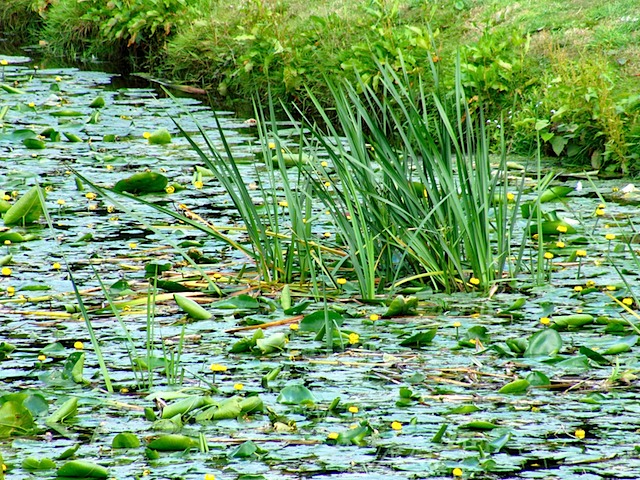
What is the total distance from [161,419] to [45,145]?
14.4ft

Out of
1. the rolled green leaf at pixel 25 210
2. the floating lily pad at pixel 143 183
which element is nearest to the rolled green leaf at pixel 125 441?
the rolled green leaf at pixel 25 210

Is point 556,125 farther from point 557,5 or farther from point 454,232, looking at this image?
point 454,232

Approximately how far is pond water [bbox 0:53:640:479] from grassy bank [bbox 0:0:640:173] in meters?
1.46

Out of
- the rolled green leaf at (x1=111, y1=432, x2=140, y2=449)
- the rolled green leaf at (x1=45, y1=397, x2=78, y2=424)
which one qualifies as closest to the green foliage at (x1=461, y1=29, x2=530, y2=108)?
the rolled green leaf at (x1=45, y1=397, x2=78, y2=424)

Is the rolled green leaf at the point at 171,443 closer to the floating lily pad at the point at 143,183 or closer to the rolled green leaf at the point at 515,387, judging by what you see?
the rolled green leaf at the point at 515,387

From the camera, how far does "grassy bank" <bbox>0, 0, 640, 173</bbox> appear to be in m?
6.32

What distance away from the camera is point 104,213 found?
5.37 metres

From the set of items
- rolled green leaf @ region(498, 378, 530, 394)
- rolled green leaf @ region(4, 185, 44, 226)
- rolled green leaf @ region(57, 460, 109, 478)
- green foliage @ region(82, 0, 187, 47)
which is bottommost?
rolled green leaf @ region(57, 460, 109, 478)

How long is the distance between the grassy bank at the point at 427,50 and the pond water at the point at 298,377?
4.80 feet

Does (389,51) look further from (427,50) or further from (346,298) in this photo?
(346,298)

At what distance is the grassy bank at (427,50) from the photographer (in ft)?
20.7

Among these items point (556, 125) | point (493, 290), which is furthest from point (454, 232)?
point (556, 125)

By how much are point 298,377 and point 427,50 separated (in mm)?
2122

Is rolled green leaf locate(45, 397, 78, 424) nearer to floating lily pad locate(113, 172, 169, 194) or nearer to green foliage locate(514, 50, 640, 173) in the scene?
floating lily pad locate(113, 172, 169, 194)
